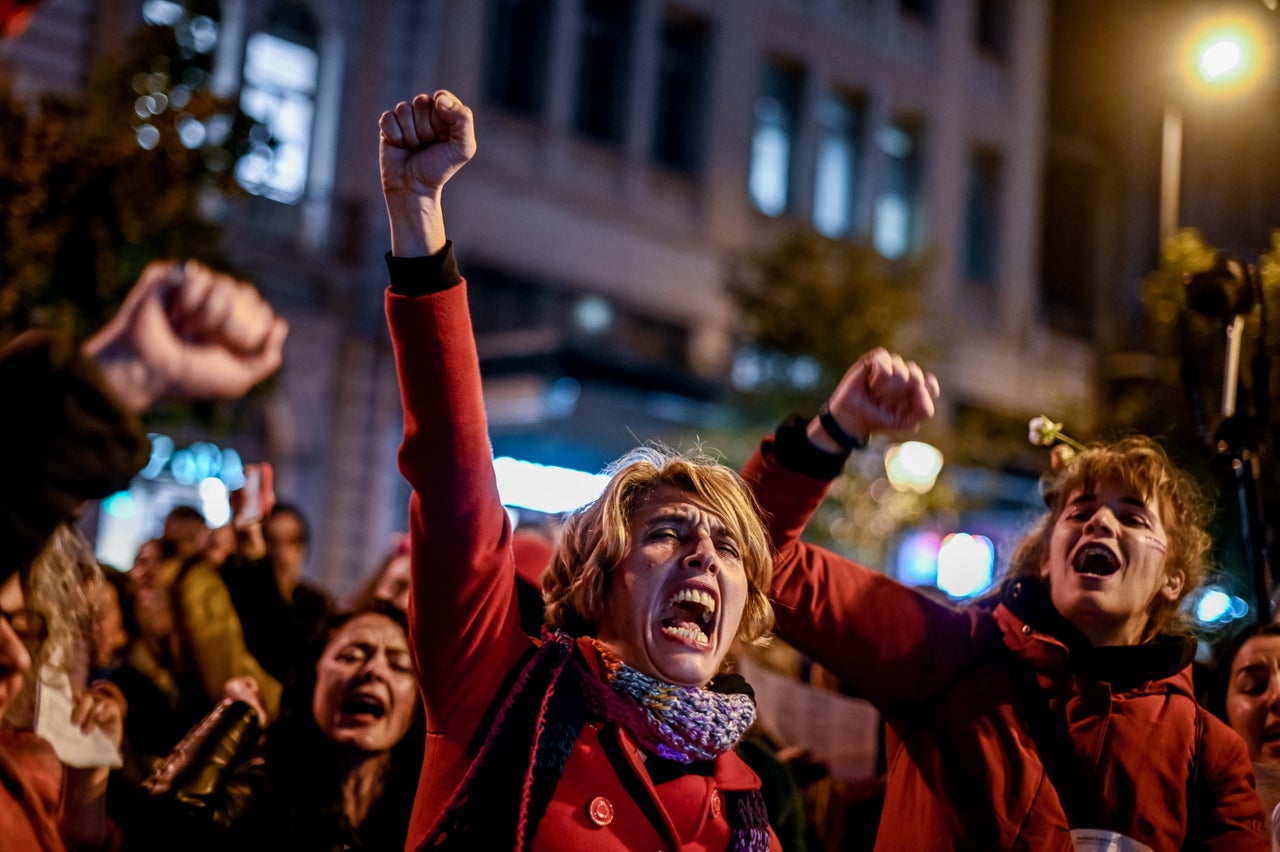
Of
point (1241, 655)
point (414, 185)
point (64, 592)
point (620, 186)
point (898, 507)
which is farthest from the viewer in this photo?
point (620, 186)

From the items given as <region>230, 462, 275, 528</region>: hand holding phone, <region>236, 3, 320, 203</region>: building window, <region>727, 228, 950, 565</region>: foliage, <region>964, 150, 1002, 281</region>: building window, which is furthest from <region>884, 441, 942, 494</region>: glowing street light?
<region>230, 462, 275, 528</region>: hand holding phone

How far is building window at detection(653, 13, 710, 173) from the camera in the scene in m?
20.9

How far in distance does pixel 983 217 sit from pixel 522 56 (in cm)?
990

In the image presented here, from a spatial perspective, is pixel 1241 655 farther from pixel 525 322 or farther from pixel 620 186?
A: pixel 620 186

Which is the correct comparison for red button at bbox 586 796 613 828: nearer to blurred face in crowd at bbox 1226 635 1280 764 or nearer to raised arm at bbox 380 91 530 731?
raised arm at bbox 380 91 530 731

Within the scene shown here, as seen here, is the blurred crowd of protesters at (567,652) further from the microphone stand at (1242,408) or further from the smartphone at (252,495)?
the microphone stand at (1242,408)

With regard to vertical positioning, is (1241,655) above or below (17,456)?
below

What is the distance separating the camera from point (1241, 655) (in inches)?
148

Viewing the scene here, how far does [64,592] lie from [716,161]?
18.0m

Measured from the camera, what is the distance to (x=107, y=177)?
9477mm

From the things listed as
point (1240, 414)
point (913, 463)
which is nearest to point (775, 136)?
point (913, 463)

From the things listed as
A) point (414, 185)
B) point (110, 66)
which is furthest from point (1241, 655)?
point (110, 66)

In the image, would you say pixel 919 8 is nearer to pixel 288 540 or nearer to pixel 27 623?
pixel 288 540

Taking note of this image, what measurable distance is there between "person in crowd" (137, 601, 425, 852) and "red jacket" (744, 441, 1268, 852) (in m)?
1.17
